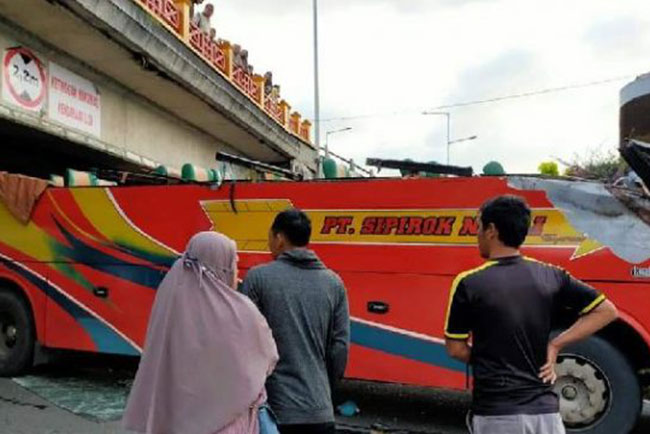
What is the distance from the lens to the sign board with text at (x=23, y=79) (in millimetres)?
9259

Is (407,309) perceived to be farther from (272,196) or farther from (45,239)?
(45,239)

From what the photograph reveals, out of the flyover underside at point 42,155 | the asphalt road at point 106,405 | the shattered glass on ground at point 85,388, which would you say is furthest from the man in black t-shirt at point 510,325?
the flyover underside at point 42,155

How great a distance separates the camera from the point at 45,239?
7961 millimetres

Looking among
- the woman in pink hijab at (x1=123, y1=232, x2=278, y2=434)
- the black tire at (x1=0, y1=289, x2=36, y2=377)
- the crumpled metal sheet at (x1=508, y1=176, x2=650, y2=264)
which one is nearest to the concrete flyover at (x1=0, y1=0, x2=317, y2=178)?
the black tire at (x1=0, y1=289, x2=36, y2=377)

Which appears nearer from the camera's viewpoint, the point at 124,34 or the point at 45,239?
the point at 45,239

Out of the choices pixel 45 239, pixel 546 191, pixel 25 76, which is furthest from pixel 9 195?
pixel 546 191

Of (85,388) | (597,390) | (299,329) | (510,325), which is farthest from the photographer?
(85,388)

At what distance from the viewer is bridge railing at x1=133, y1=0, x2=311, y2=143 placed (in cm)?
1192

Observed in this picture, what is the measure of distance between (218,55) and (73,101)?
4.54 meters

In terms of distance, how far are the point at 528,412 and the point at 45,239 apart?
656cm

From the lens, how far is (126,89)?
40.8 ft

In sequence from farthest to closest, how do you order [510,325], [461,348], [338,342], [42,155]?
[42,155] → [338,342] → [461,348] → [510,325]

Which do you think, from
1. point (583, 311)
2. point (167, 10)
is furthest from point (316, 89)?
point (583, 311)

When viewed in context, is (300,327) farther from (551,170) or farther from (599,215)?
(551,170)
